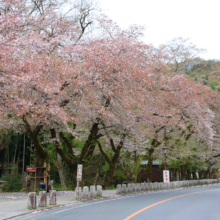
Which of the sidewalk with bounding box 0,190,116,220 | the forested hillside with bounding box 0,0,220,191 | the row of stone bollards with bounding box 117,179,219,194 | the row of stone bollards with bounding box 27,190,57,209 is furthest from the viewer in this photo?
the row of stone bollards with bounding box 117,179,219,194

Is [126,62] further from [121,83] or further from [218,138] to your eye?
[218,138]

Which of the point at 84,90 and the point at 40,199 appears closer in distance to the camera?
the point at 40,199

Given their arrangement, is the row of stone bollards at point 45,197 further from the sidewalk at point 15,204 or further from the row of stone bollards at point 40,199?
the sidewalk at point 15,204

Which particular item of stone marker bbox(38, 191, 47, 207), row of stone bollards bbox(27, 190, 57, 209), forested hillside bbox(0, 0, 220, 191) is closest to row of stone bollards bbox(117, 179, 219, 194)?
forested hillside bbox(0, 0, 220, 191)

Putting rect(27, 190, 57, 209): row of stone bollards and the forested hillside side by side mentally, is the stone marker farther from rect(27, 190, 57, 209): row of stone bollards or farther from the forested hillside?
the forested hillside

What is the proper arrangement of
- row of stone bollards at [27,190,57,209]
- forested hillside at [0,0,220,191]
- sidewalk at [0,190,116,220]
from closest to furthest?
sidewalk at [0,190,116,220] → row of stone bollards at [27,190,57,209] → forested hillside at [0,0,220,191]

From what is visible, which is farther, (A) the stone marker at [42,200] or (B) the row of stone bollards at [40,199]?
(A) the stone marker at [42,200]

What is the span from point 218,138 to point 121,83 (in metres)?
29.2

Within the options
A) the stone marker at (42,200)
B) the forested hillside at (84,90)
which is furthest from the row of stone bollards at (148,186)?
the stone marker at (42,200)

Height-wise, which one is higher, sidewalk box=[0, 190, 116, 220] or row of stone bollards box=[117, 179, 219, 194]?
row of stone bollards box=[117, 179, 219, 194]

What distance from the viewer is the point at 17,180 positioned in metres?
23.1

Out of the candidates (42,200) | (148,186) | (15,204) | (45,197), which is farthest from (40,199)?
(148,186)

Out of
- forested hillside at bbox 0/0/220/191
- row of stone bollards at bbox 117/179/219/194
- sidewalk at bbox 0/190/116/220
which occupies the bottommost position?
sidewalk at bbox 0/190/116/220

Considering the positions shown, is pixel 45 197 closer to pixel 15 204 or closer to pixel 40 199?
pixel 40 199
